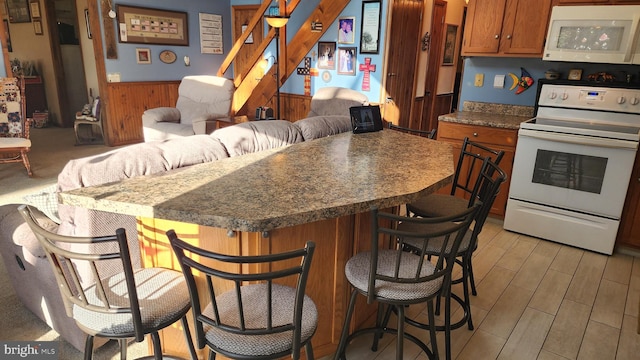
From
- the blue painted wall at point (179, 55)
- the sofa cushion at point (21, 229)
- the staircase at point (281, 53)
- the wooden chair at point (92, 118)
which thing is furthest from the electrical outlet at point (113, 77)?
the sofa cushion at point (21, 229)

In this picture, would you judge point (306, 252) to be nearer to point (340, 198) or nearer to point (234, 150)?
point (340, 198)

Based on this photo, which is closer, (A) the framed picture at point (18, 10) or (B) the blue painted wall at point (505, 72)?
(B) the blue painted wall at point (505, 72)

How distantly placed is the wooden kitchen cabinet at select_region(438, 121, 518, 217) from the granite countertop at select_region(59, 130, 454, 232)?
1526mm

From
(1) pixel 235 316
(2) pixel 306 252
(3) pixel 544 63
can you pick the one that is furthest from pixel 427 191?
(3) pixel 544 63

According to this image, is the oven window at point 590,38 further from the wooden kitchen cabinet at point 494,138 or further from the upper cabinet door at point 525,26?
the wooden kitchen cabinet at point 494,138

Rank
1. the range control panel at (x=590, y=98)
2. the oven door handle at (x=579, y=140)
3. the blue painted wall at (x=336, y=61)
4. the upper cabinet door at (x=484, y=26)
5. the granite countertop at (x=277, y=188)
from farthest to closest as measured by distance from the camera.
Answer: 1. the blue painted wall at (x=336, y=61)
2. the upper cabinet door at (x=484, y=26)
3. the range control panel at (x=590, y=98)
4. the oven door handle at (x=579, y=140)
5. the granite countertop at (x=277, y=188)

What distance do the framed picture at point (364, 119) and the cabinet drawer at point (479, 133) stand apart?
1.16 meters

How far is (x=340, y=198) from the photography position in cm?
152

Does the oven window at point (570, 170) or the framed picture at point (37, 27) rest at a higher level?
the framed picture at point (37, 27)

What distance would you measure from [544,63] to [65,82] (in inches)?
297

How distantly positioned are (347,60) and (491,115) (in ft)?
7.45

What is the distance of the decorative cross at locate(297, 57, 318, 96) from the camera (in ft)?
19.5

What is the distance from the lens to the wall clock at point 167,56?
6.57 m

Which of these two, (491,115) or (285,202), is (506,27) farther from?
(285,202)
